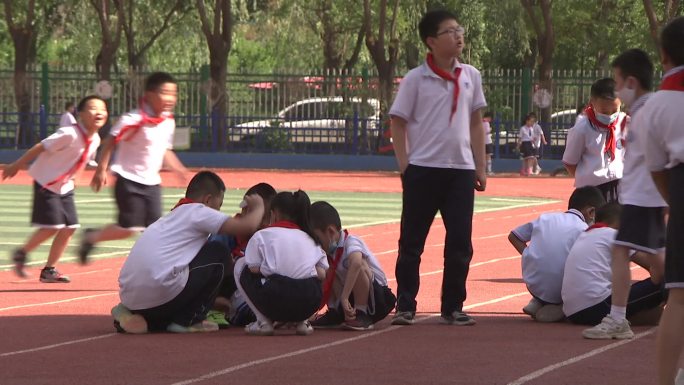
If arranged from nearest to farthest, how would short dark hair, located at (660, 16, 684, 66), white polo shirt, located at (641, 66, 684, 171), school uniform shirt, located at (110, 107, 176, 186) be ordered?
white polo shirt, located at (641, 66, 684, 171), short dark hair, located at (660, 16, 684, 66), school uniform shirt, located at (110, 107, 176, 186)

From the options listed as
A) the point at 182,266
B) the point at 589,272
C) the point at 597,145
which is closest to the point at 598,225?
the point at 589,272

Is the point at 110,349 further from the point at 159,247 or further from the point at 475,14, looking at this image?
the point at 475,14

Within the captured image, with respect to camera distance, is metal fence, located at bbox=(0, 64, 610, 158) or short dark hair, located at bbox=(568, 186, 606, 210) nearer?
short dark hair, located at bbox=(568, 186, 606, 210)

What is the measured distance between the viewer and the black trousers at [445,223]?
981 centimetres

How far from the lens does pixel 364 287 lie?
9477mm

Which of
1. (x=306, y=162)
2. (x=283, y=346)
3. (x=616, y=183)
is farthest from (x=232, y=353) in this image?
(x=306, y=162)

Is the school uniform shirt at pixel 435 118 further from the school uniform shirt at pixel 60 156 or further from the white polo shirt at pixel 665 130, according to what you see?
the school uniform shirt at pixel 60 156

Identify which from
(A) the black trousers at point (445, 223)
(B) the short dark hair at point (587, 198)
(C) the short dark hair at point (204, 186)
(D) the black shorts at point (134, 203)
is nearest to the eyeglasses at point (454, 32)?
(A) the black trousers at point (445, 223)

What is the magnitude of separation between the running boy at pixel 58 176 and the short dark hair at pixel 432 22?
13.4 feet

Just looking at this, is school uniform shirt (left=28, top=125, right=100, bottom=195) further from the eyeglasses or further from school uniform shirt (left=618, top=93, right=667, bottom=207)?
school uniform shirt (left=618, top=93, right=667, bottom=207)

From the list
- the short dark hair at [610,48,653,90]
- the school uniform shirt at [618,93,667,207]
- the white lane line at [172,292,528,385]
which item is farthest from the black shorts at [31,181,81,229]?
the school uniform shirt at [618,93,667,207]

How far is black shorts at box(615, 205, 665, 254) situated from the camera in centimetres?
791

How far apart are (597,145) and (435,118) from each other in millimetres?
2048

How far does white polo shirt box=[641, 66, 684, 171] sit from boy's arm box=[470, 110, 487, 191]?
3.24 m
